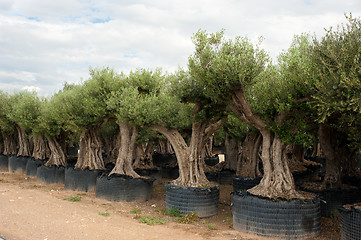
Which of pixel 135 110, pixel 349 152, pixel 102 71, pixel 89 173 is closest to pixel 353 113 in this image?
pixel 135 110

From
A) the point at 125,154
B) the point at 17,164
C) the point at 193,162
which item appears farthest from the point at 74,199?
the point at 17,164

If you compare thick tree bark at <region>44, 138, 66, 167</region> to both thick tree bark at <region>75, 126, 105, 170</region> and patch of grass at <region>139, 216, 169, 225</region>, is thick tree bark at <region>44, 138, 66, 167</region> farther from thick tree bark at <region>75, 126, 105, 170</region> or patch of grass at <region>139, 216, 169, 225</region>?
patch of grass at <region>139, 216, 169, 225</region>

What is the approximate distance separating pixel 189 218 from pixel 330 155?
295 inches

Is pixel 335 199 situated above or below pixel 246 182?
below

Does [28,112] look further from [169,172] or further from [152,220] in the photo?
[152,220]

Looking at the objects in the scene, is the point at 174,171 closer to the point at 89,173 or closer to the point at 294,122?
the point at 89,173

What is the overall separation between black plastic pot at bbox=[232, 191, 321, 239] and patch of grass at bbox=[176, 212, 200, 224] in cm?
257

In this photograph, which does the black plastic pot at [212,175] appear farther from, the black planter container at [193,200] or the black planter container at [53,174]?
the black planter container at [53,174]

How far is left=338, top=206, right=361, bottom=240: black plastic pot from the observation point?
8.55 m

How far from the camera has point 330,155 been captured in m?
14.1

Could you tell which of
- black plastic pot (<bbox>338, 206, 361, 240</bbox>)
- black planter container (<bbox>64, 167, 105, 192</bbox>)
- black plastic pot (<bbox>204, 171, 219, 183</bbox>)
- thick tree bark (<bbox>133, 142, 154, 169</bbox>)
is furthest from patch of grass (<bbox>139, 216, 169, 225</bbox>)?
thick tree bark (<bbox>133, 142, 154, 169</bbox>)

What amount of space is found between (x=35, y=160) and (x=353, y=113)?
23.4 m

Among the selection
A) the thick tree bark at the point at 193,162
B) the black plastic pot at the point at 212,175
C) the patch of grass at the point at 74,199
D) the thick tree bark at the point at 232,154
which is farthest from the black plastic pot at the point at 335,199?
the patch of grass at the point at 74,199

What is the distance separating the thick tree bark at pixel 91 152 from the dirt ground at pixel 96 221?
3.42 metres
